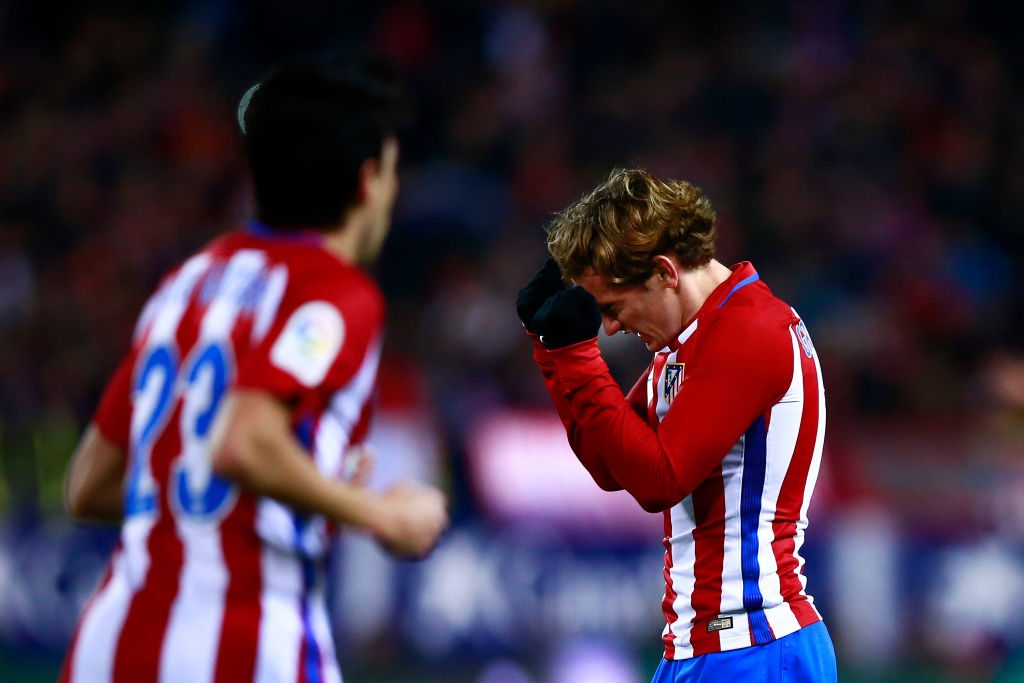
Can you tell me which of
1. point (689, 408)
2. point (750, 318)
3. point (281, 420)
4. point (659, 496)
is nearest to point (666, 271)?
point (750, 318)

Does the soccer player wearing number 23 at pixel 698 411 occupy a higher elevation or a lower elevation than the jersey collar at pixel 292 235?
lower

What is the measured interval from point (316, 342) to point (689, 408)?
92cm

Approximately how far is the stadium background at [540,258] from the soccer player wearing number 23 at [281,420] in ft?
18.4

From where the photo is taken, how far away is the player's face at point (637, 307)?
3336mm

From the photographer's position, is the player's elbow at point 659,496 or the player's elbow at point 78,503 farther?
the player's elbow at point 659,496

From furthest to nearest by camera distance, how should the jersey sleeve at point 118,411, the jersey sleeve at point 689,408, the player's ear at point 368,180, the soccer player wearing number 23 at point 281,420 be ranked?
the jersey sleeve at point 689,408 → the jersey sleeve at point 118,411 → the player's ear at point 368,180 → the soccer player wearing number 23 at point 281,420

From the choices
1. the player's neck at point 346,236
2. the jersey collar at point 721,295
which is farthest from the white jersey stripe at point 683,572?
the player's neck at point 346,236

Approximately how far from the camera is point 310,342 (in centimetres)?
260

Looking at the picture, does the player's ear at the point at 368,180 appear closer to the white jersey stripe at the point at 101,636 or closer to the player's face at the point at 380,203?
the player's face at the point at 380,203

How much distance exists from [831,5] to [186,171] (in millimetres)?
6020

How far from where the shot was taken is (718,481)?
3289mm

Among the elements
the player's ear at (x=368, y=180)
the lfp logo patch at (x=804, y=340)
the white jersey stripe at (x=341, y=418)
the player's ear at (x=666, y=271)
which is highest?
the player's ear at (x=368, y=180)

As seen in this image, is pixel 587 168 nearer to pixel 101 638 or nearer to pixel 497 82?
pixel 497 82

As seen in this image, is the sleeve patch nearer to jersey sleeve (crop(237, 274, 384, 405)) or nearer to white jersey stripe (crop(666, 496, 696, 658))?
jersey sleeve (crop(237, 274, 384, 405))
